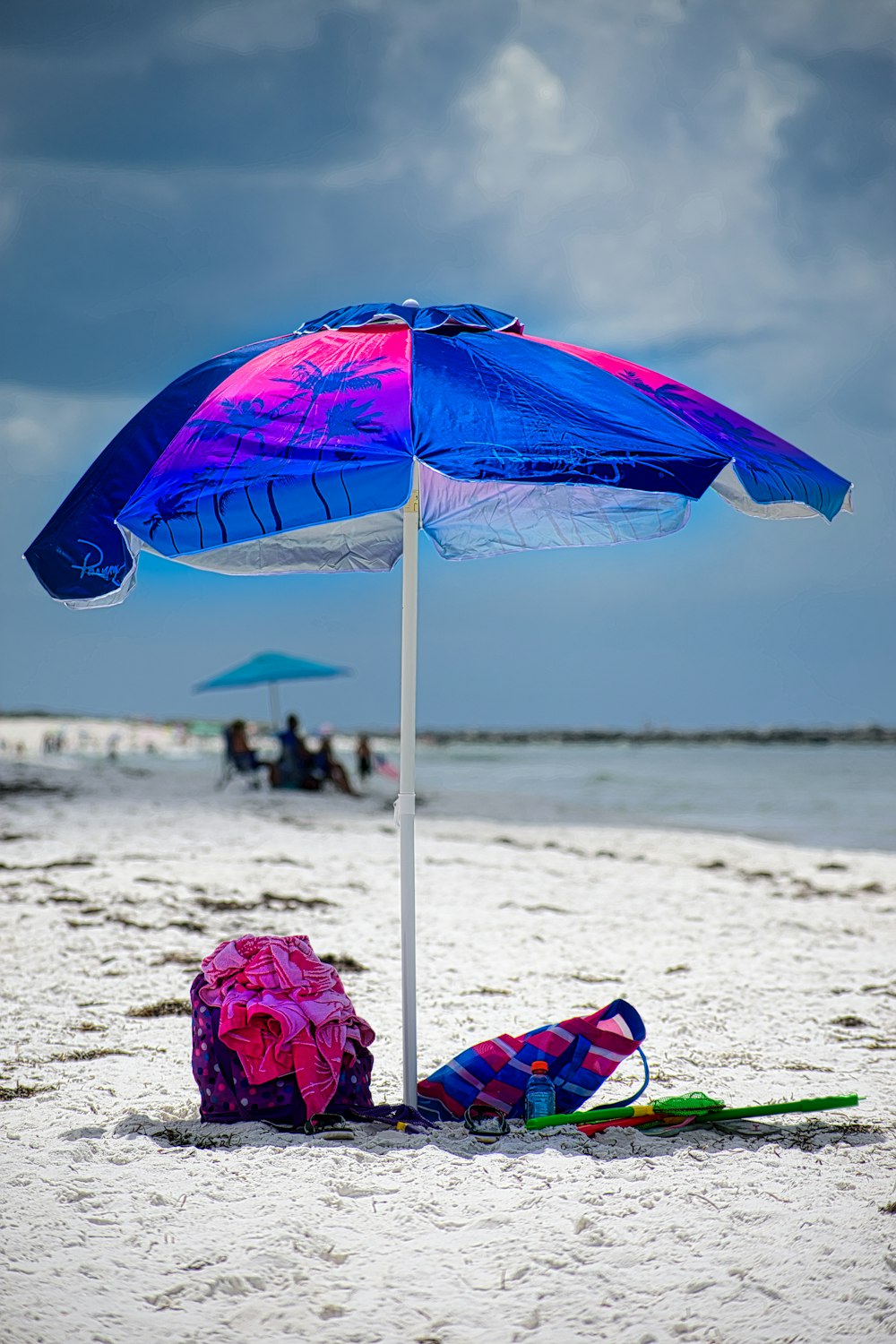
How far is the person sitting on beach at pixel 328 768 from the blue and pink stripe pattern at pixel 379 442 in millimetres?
11524

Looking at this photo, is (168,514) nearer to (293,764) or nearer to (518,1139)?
(518,1139)

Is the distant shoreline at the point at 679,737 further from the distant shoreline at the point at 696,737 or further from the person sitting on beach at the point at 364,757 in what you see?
the person sitting on beach at the point at 364,757

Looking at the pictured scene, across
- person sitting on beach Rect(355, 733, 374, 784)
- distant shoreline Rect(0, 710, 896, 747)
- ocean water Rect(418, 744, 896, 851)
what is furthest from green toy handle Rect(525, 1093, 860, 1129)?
distant shoreline Rect(0, 710, 896, 747)

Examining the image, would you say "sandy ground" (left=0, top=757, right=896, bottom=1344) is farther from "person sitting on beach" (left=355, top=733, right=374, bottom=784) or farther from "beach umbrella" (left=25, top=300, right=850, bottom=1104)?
"person sitting on beach" (left=355, top=733, right=374, bottom=784)

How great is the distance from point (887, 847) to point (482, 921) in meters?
6.41

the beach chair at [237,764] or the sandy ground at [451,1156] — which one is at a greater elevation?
the beach chair at [237,764]

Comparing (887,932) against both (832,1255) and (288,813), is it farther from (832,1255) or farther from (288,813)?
(288,813)

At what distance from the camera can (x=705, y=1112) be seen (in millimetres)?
2984

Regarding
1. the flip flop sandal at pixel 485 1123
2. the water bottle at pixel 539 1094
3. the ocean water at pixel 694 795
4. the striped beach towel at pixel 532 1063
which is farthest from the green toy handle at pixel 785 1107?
the ocean water at pixel 694 795

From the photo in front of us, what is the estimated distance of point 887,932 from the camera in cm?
616

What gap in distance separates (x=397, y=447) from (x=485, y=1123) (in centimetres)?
197

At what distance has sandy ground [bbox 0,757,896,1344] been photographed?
202cm

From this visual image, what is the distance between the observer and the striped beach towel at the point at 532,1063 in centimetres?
305

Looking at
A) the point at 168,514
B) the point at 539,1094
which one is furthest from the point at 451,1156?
the point at 168,514
